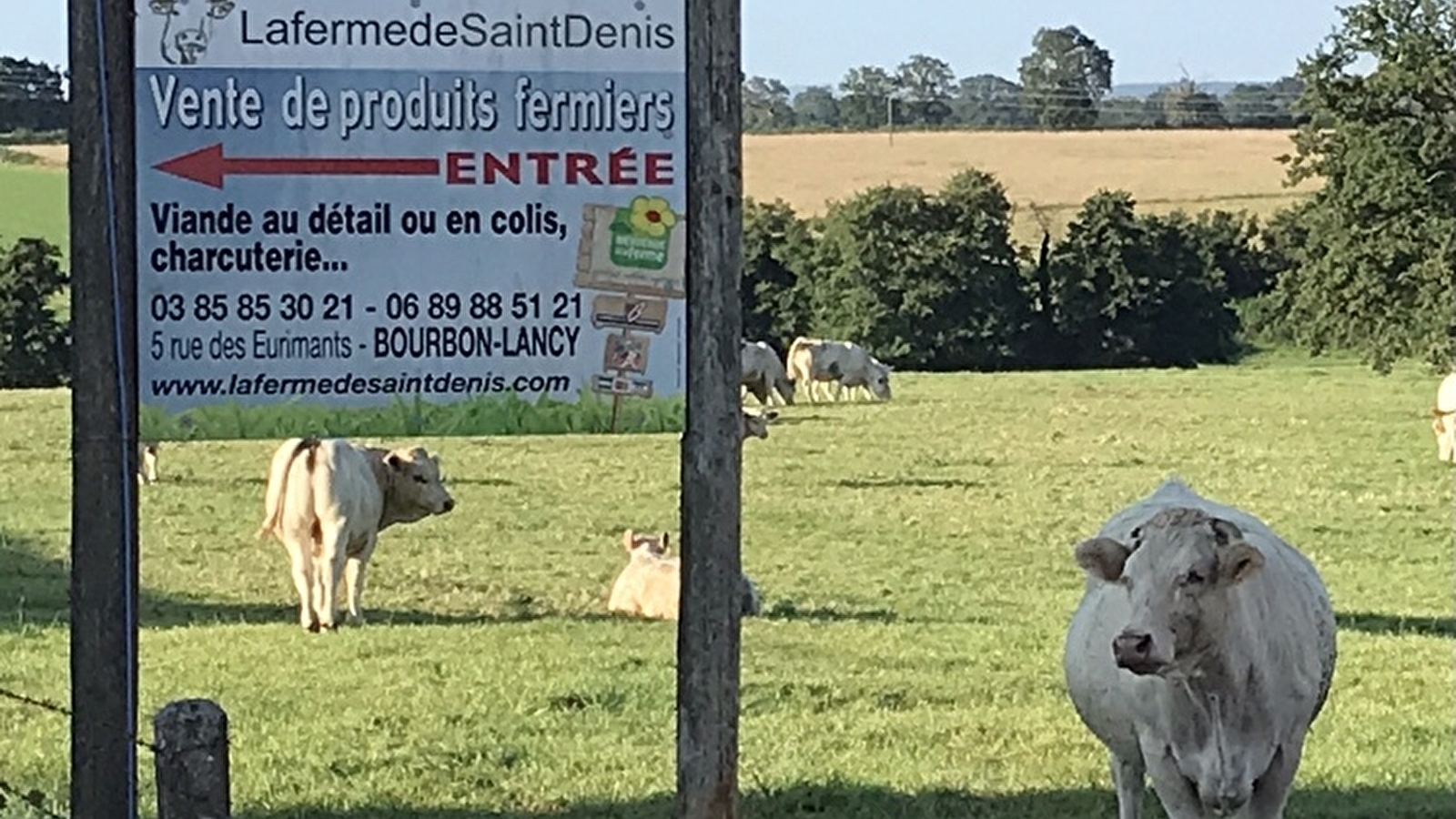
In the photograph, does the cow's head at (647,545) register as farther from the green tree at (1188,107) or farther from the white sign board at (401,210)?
the green tree at (1188,107)

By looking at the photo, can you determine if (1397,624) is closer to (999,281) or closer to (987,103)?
(999,281)

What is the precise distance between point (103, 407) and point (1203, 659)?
2.97 meters

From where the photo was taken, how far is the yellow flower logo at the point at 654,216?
5.85 m

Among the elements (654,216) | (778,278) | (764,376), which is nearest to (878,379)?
(764,376)

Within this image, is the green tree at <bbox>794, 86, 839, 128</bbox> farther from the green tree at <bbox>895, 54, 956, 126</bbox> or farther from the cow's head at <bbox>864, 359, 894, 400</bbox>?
the cow's head at <bbox>864, 359, 894, 400</bbox>

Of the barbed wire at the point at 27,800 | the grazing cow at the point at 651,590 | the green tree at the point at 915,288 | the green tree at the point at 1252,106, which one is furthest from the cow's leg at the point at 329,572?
the green tree at the point at 1252,106

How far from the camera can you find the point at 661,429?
19.3ft

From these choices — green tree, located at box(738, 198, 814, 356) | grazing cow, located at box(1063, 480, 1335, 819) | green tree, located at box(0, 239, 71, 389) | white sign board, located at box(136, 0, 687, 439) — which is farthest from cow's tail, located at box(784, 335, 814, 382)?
white sign board, located at box(136, 0, 687, 439)

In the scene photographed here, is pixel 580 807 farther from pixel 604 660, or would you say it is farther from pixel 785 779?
pixel 604 660

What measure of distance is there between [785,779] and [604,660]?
3.61 metres

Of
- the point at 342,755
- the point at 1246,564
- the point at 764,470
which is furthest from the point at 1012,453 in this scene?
the point at 1246,564

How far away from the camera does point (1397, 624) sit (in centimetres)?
1378

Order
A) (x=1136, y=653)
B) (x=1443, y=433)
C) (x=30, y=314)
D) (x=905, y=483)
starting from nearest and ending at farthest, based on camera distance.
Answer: (x=1136, y=653)
(x=30, y=314)
(x=905, y=483)
(x=1443, y=433)

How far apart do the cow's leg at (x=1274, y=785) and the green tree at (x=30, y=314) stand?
876 cm
